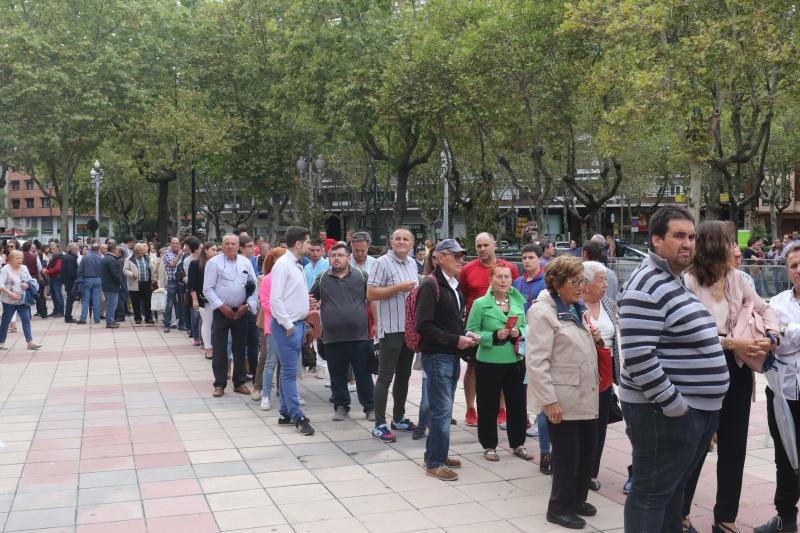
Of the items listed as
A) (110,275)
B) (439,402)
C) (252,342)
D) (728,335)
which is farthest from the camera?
(110,275)

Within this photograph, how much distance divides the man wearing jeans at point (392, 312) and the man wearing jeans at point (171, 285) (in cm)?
1035

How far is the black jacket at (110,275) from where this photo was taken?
18297 mm

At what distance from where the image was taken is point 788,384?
5078mm

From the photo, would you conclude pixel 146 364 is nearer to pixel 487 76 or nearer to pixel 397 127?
Result: pixel 487 76

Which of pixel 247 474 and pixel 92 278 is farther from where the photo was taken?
pixel 92 278

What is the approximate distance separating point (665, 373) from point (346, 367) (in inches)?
185

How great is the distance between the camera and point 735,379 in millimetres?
5008

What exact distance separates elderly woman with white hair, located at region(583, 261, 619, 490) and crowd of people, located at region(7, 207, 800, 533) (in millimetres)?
14

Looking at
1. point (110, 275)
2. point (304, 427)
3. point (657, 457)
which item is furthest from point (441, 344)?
point (110, 275)

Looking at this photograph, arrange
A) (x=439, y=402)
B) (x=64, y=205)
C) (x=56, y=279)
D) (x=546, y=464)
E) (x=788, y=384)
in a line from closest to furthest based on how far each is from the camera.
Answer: (x=788, y=384) → (x=439, y=402) → (x=546, y=464) → (x=56, y=279) → (x=64, y=205)

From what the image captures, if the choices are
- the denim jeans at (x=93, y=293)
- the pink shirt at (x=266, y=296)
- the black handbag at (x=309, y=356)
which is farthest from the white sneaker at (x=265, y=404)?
the denim jeans at (x=93, y=293)

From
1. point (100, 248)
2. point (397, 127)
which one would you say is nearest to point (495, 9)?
point (397, 127)

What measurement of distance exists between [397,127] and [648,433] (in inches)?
1026

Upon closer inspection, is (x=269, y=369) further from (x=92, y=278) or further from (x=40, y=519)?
(x=92, y=278)
